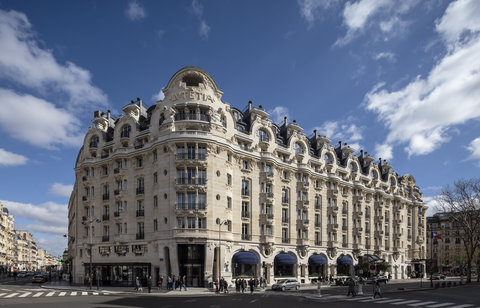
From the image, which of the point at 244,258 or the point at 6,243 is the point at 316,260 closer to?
the point at 244,258

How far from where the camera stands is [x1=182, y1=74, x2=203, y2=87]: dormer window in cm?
5328

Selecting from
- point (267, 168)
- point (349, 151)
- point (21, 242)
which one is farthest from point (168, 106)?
point (21, 242)

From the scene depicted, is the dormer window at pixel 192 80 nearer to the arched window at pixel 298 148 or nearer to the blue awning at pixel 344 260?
the arched window at pixel 298 148

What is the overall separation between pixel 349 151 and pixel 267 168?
27430 mm

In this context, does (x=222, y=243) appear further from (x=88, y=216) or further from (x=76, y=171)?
(x=76, y=171)

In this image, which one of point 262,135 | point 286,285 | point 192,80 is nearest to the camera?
point 286,285

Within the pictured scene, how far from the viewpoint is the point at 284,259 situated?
58.7 metres

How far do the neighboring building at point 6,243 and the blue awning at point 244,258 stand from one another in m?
92.9

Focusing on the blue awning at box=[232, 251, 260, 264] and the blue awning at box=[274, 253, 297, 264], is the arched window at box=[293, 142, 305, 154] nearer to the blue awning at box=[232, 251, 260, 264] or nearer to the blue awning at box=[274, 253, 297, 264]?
the blue awning at box=[274, 253, 297, 264]

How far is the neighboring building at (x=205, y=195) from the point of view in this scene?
4959cm

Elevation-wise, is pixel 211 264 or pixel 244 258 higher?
pixel 244 258

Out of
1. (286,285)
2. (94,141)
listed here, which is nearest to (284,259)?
(286,285)

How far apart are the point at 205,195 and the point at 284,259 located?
18.0 meters

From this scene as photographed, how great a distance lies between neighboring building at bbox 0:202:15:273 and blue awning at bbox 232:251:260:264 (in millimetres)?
92937
